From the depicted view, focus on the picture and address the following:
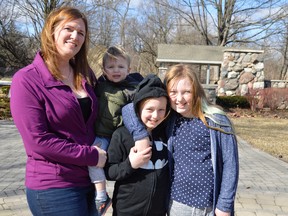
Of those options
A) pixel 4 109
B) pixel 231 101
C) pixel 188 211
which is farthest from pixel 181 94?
pixel 231 101

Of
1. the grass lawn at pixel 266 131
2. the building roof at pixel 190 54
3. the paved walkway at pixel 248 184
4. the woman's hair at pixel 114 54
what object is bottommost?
the grass lawn at pixel 266 131

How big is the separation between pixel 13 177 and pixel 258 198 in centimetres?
366

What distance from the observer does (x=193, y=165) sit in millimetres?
2215

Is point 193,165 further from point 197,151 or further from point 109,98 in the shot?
point 109,98

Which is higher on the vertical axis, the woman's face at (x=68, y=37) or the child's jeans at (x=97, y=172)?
the woman's face at (x=68, y=37)

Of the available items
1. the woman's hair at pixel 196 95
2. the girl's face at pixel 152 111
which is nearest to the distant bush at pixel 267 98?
the woman's hair at pixel 196 95

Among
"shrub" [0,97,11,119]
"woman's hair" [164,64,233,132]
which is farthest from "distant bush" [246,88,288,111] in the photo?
"woman's hair" [164,64,233,132]

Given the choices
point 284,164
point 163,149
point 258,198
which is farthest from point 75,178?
point 284,164

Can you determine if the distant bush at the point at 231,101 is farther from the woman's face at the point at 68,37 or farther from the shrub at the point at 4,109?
the woman's face at the point at 68,37

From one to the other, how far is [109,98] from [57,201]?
70cm

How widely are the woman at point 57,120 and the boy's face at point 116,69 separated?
309 mm

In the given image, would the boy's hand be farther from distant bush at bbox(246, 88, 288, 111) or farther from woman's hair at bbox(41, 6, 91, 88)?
distant bush at bbox(246, 88, 288, 111)

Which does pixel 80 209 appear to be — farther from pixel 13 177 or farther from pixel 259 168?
pixel 259 168

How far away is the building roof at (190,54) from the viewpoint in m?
22.6
